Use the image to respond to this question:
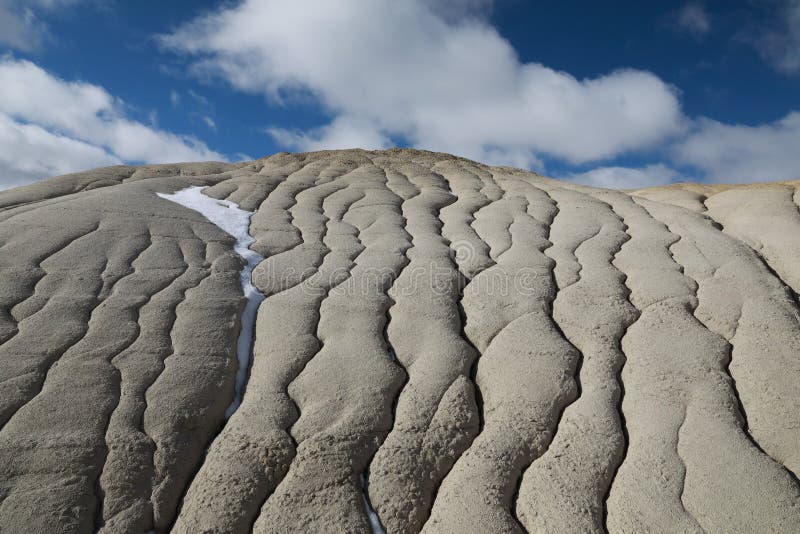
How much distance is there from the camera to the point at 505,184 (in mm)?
8289

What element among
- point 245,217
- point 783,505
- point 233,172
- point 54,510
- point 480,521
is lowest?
point 54,510

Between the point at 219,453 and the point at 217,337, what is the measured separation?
0.96 m

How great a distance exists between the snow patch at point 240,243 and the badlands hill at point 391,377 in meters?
0.03

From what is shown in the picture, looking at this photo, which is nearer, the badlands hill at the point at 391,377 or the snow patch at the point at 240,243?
the badlands hill at the point at 391,377

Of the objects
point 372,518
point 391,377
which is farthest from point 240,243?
point 372,518

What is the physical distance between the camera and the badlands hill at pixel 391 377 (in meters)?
2.70

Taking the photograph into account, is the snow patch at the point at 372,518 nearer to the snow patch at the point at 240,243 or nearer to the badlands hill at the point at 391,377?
the badlands hill at the point at 391,377

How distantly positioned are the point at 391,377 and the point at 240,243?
2556mm

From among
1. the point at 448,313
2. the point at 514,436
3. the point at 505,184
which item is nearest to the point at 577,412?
the point at 514,436

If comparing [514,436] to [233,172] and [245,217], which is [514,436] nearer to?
[245,217]

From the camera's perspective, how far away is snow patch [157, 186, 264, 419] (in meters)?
3.61

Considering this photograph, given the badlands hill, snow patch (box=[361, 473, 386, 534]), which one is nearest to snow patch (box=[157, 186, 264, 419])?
the badlands hill

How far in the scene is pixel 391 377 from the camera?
3.44 metres

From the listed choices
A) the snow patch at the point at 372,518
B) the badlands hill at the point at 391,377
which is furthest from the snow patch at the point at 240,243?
the snow patch at the point at 372,518
